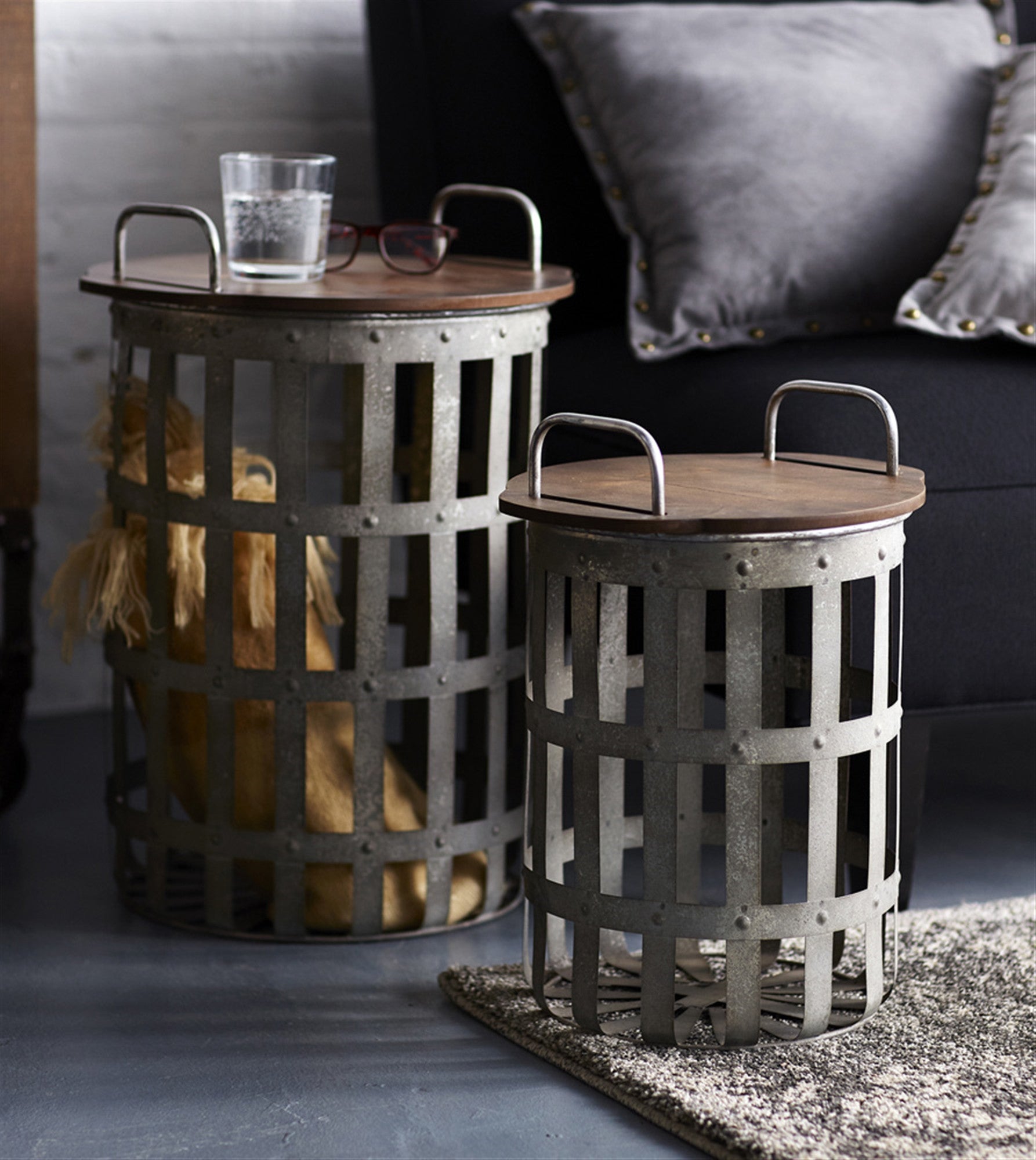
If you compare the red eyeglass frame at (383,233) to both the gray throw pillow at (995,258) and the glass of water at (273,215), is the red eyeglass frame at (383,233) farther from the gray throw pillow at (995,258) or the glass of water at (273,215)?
the gray throw pillow at (995,258)

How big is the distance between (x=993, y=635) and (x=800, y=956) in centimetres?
35

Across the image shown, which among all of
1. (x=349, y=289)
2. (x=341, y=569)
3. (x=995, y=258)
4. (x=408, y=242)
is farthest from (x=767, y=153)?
(x=341, y=569)

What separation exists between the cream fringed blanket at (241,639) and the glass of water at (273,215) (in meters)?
0.17

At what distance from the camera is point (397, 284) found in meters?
1.53

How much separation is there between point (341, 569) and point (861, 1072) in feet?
2.08

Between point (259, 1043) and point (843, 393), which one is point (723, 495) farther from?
point (259, 1043)

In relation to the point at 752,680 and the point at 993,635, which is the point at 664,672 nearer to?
the point at 752,680

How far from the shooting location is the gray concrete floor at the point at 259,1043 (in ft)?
3.93

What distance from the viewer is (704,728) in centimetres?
130

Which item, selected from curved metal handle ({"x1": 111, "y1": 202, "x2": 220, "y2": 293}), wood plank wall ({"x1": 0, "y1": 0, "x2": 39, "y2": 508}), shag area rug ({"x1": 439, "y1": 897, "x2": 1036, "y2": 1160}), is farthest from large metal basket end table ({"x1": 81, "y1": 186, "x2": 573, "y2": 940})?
wood plank wall ({"x1": 0, "y1": 0, "x2": 39, "y2": 508})

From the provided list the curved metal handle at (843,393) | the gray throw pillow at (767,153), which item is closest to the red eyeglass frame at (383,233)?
the gray throw pillow at (767,153)

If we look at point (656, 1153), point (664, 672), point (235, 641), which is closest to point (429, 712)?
point (235, 641)

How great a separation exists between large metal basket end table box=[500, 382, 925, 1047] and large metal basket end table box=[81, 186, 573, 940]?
0.18m

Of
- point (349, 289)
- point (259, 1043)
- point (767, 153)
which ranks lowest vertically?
point (259, 1043)
